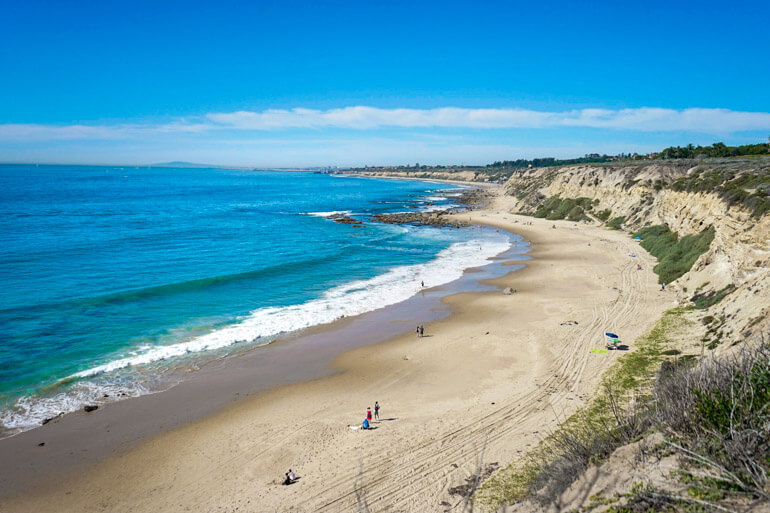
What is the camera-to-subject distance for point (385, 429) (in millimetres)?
14727

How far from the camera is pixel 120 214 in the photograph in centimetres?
7281

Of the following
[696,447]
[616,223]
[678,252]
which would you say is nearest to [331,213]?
[616,223]

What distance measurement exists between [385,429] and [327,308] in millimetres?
14617

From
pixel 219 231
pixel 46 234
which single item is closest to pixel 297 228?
pixel 219 231

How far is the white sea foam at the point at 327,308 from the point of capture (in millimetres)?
21797

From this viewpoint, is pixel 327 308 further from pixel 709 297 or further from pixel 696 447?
pixel 696 447

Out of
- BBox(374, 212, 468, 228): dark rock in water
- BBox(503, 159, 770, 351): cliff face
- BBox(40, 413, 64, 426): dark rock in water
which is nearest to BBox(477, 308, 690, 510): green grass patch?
BBox(503, 159, 770, 351): cliff face

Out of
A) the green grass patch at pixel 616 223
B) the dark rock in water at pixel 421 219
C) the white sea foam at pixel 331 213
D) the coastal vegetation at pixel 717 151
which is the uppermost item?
the coastal vegetation at pixel 717 151

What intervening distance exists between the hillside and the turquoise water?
16.5 m

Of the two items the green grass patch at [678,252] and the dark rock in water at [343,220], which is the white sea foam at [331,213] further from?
the green grass patch at [678,252]

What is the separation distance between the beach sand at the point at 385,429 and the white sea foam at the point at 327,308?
5.68m

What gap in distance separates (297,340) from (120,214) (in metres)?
65.1

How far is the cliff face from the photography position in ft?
59.5

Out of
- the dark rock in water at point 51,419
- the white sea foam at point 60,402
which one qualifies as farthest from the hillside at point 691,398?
the dark rock in water at point 51,419
